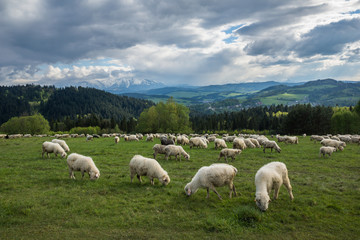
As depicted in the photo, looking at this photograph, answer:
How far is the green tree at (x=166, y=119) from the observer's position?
8144cm

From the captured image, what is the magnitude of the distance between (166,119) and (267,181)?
74008mm

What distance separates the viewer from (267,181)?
9.88 m

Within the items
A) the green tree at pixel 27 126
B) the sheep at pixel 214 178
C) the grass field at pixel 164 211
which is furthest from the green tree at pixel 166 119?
the sheep at pixel 214 178

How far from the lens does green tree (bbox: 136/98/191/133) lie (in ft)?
267

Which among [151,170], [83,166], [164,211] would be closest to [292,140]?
[151,170]

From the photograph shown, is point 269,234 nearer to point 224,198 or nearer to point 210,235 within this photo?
point 210,235

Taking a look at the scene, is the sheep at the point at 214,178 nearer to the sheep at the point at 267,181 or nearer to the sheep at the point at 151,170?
the sheep at the point at 267,181

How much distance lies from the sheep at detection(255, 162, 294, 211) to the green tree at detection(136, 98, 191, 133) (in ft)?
231

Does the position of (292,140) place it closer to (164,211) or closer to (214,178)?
(214,178)

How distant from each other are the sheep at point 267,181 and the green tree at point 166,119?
2769 inches

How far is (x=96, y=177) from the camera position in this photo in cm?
1356

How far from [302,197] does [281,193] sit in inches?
40.7

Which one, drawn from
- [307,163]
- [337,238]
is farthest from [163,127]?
[337,238]

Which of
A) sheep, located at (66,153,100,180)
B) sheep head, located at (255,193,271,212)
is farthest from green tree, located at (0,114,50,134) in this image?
sheep head, located at (255,193,271,212)
